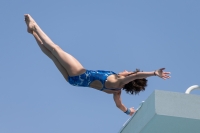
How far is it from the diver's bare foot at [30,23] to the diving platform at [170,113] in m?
2.67

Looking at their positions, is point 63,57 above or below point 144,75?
above

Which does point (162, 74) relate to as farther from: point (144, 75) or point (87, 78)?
point (87, 78)

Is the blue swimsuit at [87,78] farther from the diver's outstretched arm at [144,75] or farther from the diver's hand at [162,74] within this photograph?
the diver's hand at [162,74]

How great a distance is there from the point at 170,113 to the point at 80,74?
88.9 inches

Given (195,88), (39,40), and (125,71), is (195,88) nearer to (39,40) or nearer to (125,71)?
(125,71)

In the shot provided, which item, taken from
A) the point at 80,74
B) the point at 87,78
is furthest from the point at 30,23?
the point at 87,78

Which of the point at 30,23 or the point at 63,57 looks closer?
the point at 63,57

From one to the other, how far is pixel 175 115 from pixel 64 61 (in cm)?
238

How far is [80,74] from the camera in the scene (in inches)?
267

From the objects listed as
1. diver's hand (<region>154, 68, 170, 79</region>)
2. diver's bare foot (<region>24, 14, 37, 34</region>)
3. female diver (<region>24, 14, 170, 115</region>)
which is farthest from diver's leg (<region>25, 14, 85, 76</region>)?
diver's hand (<region>154, 68, 170, 79</region>)

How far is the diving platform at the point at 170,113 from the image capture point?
490 cm

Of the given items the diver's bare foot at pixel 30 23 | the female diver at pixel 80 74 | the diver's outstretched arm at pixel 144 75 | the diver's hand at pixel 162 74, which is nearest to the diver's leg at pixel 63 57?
the female diver at pixel 80 74

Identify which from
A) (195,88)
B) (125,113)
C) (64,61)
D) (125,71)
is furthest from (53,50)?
(195,88)

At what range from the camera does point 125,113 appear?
7117mm
